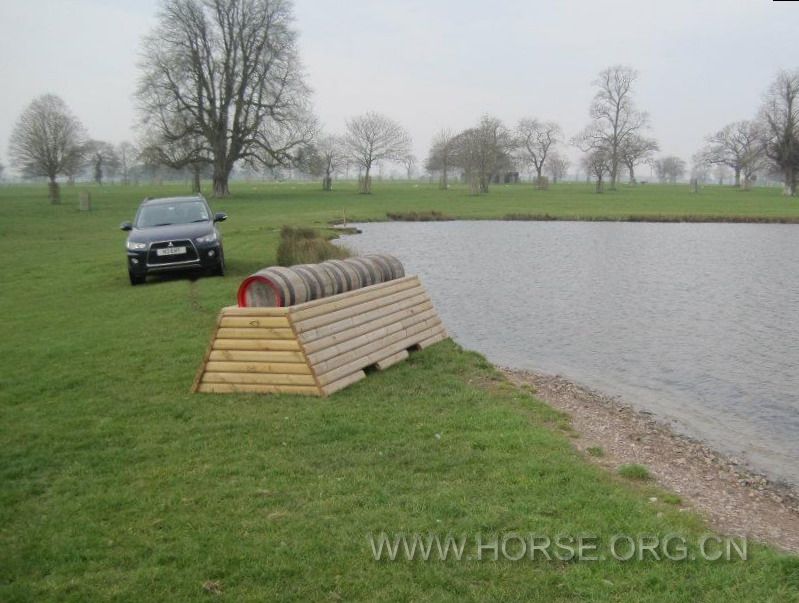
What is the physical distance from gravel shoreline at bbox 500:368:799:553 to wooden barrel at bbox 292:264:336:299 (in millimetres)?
2988

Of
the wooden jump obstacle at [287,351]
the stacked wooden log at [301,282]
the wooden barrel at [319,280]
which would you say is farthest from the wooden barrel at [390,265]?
the wooden jump obstacle at [287,351]

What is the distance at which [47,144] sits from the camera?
5406cm

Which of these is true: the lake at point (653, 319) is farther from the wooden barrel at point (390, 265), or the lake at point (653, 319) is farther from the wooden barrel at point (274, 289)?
the wooden barrel at point (274, 289)

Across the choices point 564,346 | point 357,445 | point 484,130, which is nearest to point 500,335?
point 564,346

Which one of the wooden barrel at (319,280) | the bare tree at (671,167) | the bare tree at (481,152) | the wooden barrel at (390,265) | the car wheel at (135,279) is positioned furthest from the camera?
the bare tree at (671,167)

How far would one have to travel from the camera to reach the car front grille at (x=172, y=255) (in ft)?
49.5

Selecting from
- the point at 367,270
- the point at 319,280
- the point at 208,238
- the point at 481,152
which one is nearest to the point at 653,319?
the point at 367,270

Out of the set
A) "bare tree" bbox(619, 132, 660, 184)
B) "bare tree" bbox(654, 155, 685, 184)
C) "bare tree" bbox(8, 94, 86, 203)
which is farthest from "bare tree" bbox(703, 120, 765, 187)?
"bare tree" bbox(8, 94, 86, 203)

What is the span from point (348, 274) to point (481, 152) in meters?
66.4

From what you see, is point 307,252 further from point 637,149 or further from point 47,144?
point 637,149

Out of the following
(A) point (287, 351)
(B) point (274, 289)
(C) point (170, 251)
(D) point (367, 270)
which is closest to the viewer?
(A) point (287, 351)

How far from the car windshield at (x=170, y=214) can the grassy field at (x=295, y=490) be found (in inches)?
262

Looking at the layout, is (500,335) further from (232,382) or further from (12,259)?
(12,259)

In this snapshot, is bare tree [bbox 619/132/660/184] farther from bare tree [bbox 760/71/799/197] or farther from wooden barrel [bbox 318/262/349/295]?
wooden barrel [bbox 318/262/349/295]
